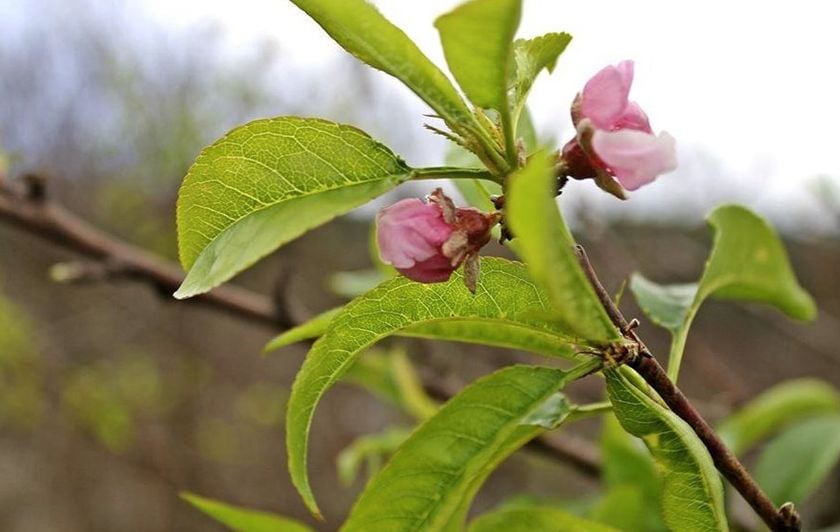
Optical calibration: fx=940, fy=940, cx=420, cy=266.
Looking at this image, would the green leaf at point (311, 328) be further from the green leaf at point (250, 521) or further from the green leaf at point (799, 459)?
the green leaf at point (799, 459)

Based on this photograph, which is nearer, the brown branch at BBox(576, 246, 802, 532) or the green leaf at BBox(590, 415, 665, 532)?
the brown branch at BBox(576, 246, 802, 532)

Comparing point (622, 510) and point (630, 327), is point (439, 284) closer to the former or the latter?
point (630, 327)

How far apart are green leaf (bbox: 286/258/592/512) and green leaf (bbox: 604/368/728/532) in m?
0.05

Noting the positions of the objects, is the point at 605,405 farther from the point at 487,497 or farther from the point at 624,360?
the point at 487,497

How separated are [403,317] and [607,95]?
0.21 meters

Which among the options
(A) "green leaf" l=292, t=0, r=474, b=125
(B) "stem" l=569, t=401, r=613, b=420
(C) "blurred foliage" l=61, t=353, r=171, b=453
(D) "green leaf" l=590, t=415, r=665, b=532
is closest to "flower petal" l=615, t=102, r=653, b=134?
(A) "green leaf" l=292, t=0, r=474, b=125

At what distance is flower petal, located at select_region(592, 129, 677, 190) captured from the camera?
0.59 m

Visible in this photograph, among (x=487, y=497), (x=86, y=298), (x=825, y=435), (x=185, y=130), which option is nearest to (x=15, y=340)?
(x=185, y=130)

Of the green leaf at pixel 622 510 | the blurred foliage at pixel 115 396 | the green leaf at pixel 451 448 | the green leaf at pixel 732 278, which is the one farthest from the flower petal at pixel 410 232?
the blurred foliage at pixel 115 396

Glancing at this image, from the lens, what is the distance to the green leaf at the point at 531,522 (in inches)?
30.4

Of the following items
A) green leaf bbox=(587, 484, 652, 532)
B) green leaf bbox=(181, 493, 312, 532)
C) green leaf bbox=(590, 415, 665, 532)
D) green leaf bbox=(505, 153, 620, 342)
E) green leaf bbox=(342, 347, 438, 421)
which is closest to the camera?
green leaf bbox=(505, 153, 620, 342)

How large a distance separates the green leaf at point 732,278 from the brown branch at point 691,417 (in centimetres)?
17

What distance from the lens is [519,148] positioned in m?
0.64

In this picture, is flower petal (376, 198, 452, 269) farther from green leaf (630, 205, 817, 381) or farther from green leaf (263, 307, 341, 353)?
green leaf (630, 205, 817, 381)
